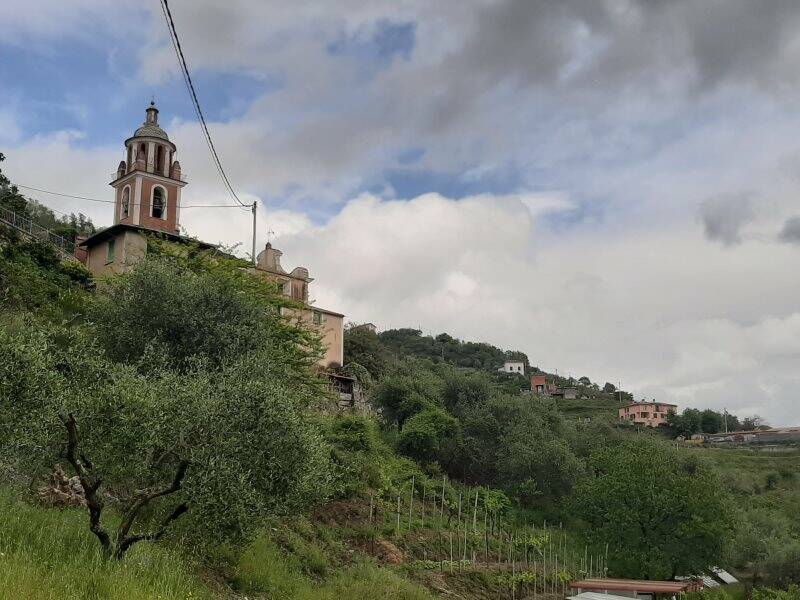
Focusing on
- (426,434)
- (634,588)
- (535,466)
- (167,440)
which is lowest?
(634,588)

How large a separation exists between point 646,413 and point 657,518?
3477 inches

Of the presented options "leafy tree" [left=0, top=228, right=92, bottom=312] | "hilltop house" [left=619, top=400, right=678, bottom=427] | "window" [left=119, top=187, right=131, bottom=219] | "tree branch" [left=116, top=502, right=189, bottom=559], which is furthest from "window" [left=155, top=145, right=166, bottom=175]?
"hilltop house" [left=619, top=400, right=678, bottom=427]

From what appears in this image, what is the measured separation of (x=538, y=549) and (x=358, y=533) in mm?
11510

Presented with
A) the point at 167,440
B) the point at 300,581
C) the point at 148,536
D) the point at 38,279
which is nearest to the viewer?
the point at 148,536

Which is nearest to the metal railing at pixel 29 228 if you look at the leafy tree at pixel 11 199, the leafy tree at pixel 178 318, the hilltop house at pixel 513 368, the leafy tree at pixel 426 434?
the leafy tree at pixel 11 199

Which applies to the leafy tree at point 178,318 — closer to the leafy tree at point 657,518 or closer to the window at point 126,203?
the leafy tree at point 657,518

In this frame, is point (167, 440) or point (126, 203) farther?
point (126, 203)

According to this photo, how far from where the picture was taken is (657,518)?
3250 cm

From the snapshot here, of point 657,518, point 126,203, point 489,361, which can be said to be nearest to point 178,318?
point 657,518

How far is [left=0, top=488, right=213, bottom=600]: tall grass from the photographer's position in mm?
11344

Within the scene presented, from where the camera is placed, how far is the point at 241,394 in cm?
1383

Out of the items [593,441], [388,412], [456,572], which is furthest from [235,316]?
[593,441]

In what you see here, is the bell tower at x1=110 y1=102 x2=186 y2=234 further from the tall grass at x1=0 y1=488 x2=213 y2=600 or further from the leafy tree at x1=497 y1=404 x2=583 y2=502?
the tall grass at x1=0 y1=488 x2=213 y2=600

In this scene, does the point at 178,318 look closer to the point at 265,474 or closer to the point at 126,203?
the point at 265,474
